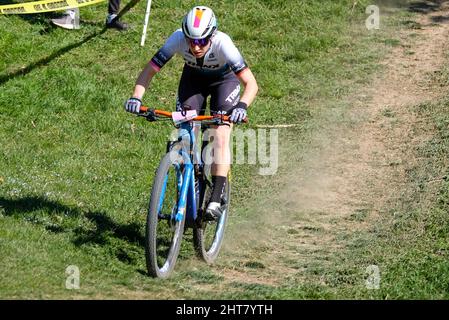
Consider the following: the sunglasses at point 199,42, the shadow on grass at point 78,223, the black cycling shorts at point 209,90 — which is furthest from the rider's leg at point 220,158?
the shadow on grass at point 78,223

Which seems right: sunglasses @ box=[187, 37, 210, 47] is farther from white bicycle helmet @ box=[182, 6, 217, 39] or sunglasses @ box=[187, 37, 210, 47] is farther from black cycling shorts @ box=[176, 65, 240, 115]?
black cycling shorts @ box=[176, 65, 240, 115]

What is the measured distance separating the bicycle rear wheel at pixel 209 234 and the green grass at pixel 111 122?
0.20m

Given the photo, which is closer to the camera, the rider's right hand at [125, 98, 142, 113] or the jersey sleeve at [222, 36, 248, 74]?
the rider's right hand at [125, 98, 142, 113]

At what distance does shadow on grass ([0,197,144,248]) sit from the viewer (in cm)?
846

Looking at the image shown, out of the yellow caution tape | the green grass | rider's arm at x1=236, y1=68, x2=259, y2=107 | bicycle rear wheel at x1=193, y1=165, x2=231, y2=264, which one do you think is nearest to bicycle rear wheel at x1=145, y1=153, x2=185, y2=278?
the green grass

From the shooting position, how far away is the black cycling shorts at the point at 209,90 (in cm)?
827

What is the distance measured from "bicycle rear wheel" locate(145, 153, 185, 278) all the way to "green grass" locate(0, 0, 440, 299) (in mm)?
203

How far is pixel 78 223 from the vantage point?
344 inches

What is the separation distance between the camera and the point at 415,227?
8.93m

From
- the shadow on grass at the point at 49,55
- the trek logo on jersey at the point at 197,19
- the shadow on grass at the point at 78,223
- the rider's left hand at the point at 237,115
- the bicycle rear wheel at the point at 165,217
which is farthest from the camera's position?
the shadow on grass at the point at 49,55

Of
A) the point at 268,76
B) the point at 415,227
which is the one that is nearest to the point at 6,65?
the point at 268,76

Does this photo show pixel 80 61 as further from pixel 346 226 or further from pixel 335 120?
pixel 346 226

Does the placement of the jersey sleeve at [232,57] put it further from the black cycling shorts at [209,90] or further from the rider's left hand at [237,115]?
the rider's left hand at [237,115]

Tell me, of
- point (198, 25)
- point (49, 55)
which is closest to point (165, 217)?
point (198, 25)
